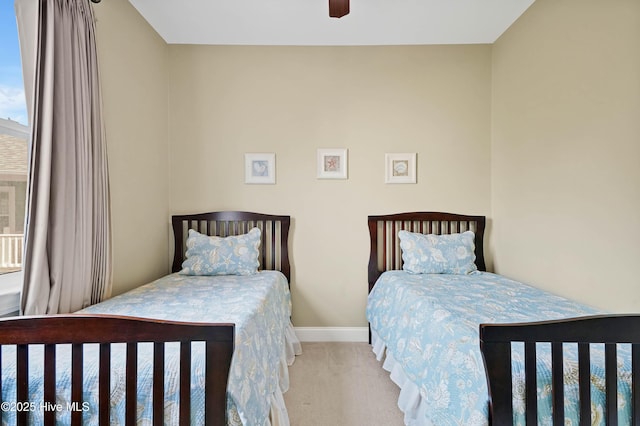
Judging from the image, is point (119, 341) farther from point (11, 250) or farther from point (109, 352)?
point (11, 250)

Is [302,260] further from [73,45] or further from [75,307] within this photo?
[73,45]

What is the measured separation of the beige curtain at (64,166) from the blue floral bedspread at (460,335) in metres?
1.86

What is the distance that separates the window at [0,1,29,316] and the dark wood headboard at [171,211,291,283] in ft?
4.11

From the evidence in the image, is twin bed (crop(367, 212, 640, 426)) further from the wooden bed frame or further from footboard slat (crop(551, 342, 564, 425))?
Result: the wooden bed frame

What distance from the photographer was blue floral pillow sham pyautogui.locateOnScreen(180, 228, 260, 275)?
2.58m

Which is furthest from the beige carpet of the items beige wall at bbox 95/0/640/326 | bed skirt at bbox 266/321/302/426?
beige wall at bbox 95/0/640/326

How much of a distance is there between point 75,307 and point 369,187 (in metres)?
2.25

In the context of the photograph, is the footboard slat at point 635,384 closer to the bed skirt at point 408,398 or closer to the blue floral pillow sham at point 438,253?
the bed skirt at point 408,398

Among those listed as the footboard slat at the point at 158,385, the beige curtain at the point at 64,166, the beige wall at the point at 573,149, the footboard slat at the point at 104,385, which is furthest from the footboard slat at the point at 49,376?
the beige wall at the point at 573,149

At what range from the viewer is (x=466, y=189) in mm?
2910

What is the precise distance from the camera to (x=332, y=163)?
114 inches

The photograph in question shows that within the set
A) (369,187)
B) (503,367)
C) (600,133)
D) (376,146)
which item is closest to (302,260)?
(369,187)

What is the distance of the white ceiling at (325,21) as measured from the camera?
2309 millimetres

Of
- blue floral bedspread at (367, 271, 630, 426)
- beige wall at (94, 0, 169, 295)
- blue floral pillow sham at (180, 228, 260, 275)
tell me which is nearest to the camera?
blue floral bedspread at (367, 271, 630, 426)
